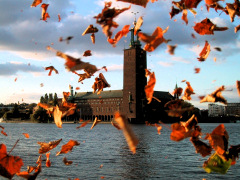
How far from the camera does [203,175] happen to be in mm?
14719

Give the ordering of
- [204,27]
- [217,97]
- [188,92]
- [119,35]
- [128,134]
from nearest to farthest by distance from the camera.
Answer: [128,134] < [217,97] < [119,35] < [204,27] < [188,92]

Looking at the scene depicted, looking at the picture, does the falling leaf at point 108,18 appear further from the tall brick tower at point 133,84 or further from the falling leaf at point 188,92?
the tall brick tower at point 133,84

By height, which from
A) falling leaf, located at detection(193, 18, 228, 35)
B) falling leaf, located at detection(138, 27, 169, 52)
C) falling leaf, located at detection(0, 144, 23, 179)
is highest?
falling leaf, located at detection(193, 18, 228, 35)

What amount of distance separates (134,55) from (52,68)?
8921 centimetres

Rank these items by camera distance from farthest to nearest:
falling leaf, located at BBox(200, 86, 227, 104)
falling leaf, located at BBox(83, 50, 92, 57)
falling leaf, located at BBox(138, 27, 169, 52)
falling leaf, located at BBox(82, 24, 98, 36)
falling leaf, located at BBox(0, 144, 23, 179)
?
falling leaf, located at BBox(83, 50, 92, 57)
falling leaf, located at BBox(82, 24, 98, 36)
falling leaf, located at BBox(0, 144, 23, 179)
falling leaf, located at BBox(200, 86, 227, 104)
falling leaf, located at BBox(138, 27, 169, 52)

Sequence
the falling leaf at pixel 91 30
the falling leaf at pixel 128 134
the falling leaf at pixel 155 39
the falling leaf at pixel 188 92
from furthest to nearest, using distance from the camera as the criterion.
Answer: the falling leaf at pixel 188 92 → the falling leaf at pixel 91 30 → the falling leaf at pixel 155 39 → the falling leaf at pixel 128 134

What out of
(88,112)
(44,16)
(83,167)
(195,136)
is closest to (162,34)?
(195,136)

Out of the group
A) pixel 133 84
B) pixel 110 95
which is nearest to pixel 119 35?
pixel 133 84

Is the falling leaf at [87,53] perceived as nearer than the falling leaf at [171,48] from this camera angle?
No

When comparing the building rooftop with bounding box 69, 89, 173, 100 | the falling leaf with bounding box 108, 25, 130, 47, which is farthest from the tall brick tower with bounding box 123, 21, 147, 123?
the falling leaf with bounding box 108, 25, 130, 47

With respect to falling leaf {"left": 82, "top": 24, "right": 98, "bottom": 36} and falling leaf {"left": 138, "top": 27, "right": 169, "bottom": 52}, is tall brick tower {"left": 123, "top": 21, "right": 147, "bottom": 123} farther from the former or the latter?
falling leaf {"left": 138, "top": 27, "right": 169, "bottom": 52}

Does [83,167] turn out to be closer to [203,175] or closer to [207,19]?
[203,175]

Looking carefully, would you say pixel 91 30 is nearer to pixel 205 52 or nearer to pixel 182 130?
pixel 205 52

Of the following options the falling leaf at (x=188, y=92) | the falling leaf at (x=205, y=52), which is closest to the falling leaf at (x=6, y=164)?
the falling leaf at (x=188, y=92)
